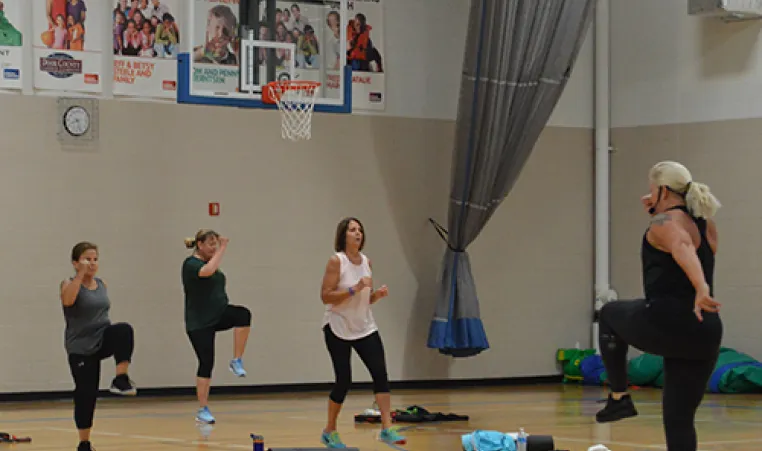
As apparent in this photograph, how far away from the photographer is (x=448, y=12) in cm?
1462

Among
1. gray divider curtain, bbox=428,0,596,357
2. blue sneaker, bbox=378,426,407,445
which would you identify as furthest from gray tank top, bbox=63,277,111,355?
gray divider curtain, bbox=428,0,596,357

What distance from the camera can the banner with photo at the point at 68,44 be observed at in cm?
1238

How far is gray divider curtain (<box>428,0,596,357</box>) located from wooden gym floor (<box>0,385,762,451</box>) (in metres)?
1.08

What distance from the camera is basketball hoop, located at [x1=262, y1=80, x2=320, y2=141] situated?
12.4 metres

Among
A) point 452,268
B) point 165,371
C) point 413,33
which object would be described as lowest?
point 165,371

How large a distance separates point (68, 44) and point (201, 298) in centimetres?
393

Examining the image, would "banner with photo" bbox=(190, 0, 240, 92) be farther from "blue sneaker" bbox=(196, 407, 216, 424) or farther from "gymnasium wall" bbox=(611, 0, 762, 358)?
"gymnasium wall" bbox=(611, 0, 762, 358)

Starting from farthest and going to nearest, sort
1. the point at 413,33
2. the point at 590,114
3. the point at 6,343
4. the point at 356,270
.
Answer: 1. the point at 590,114
2. the point at 413,33
3. the point at 6,343
4. the point at 356,270

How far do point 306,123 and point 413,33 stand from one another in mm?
2134

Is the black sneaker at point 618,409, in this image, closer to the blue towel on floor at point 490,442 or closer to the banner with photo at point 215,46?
the blue towel on floor at point 490,442

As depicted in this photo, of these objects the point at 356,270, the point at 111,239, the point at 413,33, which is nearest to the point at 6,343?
the point at 111,239

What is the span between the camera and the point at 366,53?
46.0ft

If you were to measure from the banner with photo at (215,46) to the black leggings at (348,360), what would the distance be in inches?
200

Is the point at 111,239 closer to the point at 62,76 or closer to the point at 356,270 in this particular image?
the point at 62,76
